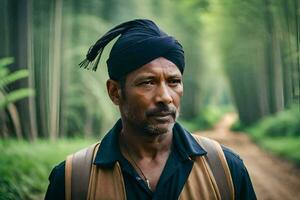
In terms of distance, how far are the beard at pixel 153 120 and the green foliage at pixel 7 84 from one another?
159 inches

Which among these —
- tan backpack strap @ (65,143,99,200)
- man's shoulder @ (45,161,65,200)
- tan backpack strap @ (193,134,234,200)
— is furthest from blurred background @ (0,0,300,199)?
tan backpack strap @ (193,134,234,200)

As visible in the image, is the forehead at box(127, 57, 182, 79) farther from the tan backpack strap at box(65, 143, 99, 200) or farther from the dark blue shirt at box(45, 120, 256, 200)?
the tan backpack strap at box(65, 143, 99, 200)

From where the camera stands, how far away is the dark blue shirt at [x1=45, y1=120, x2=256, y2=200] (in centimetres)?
214

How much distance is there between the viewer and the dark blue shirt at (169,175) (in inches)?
84.4

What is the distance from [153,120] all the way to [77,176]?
1.60ft

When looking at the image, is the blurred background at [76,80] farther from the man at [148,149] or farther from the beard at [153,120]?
the beard at [153,120]

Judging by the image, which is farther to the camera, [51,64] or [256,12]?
[51,64]

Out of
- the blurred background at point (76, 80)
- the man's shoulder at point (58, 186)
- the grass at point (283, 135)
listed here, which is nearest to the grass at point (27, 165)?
the blurred background at point (76, 80)

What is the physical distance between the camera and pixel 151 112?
2277 millimetres

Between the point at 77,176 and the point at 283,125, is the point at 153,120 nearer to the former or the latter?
the point at 77,176

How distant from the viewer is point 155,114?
7.45 ft

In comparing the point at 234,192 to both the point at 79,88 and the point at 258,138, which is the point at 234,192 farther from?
the point at 258,138

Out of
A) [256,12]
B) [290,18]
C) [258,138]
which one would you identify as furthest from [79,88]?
[258,138]

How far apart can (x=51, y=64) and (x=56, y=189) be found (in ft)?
18.3
